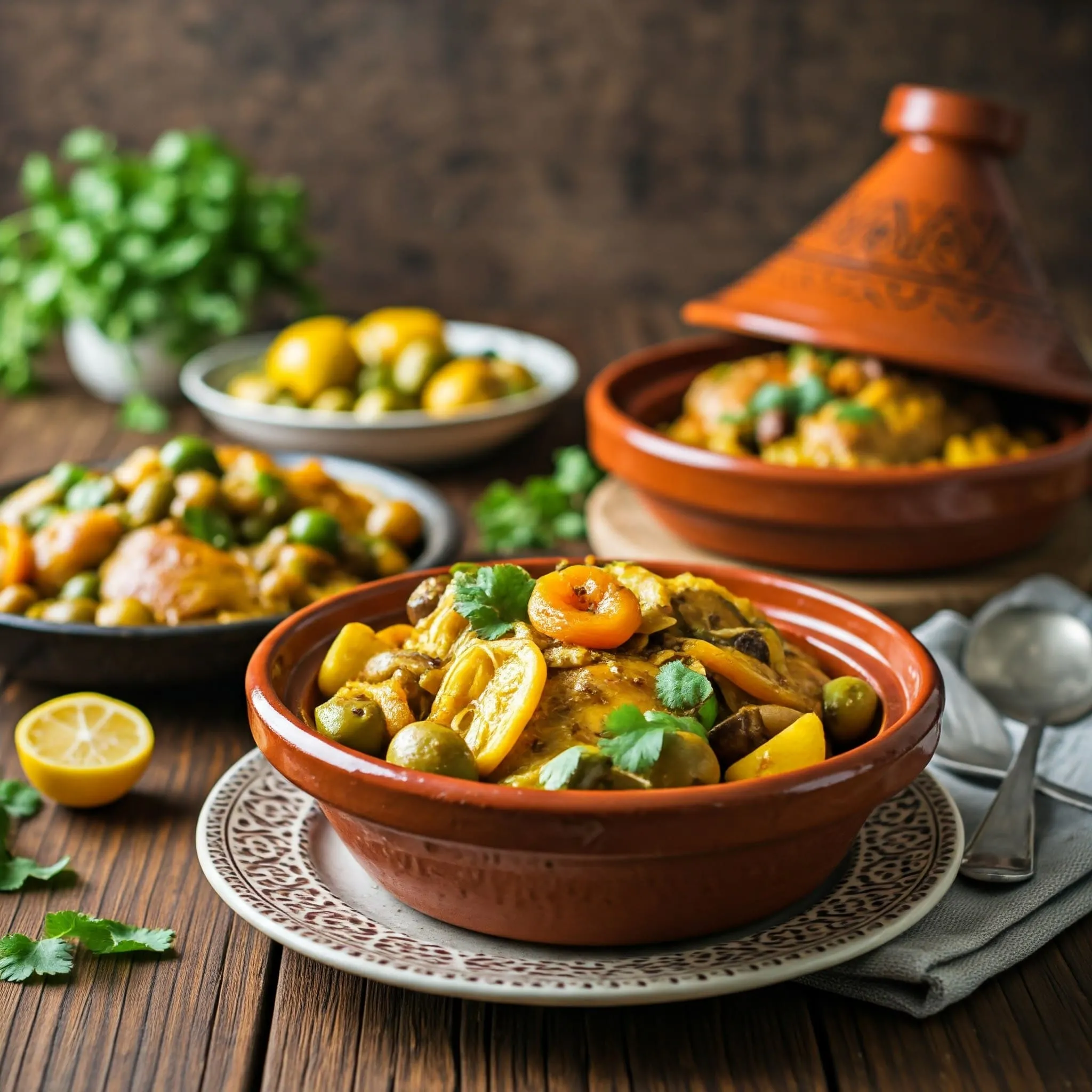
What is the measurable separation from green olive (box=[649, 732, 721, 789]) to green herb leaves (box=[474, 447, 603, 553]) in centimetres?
162

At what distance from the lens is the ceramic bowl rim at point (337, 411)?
3.45 m

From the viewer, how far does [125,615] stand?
2.28 meters

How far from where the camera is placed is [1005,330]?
2781 mm

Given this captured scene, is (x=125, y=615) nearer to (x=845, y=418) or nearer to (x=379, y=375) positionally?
(x=845, y=418)

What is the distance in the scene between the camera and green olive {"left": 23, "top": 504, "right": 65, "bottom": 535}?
102 inches

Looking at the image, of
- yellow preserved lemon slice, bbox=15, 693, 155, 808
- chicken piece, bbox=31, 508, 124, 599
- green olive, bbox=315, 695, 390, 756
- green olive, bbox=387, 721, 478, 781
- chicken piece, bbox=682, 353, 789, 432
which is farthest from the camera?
chicken piece, bbox=682, 353, 789, 432

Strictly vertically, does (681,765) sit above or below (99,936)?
above

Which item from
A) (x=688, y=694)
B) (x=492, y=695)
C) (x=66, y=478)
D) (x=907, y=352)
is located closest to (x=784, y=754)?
(x=688, y=694)

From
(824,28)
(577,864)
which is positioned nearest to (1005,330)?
(577,864)

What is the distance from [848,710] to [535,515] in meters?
1.55

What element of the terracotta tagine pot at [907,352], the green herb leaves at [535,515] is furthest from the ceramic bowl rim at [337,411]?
the terracotta tagine pot at [907,352]

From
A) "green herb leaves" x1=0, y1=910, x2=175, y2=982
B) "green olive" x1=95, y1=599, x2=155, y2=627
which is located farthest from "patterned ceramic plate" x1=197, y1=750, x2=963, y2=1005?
"green olive" x1=95, y1=599, x2=155, y2=627

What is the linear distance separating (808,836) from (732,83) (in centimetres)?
496

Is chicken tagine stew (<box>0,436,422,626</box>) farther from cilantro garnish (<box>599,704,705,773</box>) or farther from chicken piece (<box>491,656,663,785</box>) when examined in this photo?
cilantro garnish (<box>599,704,705,773</box>)
